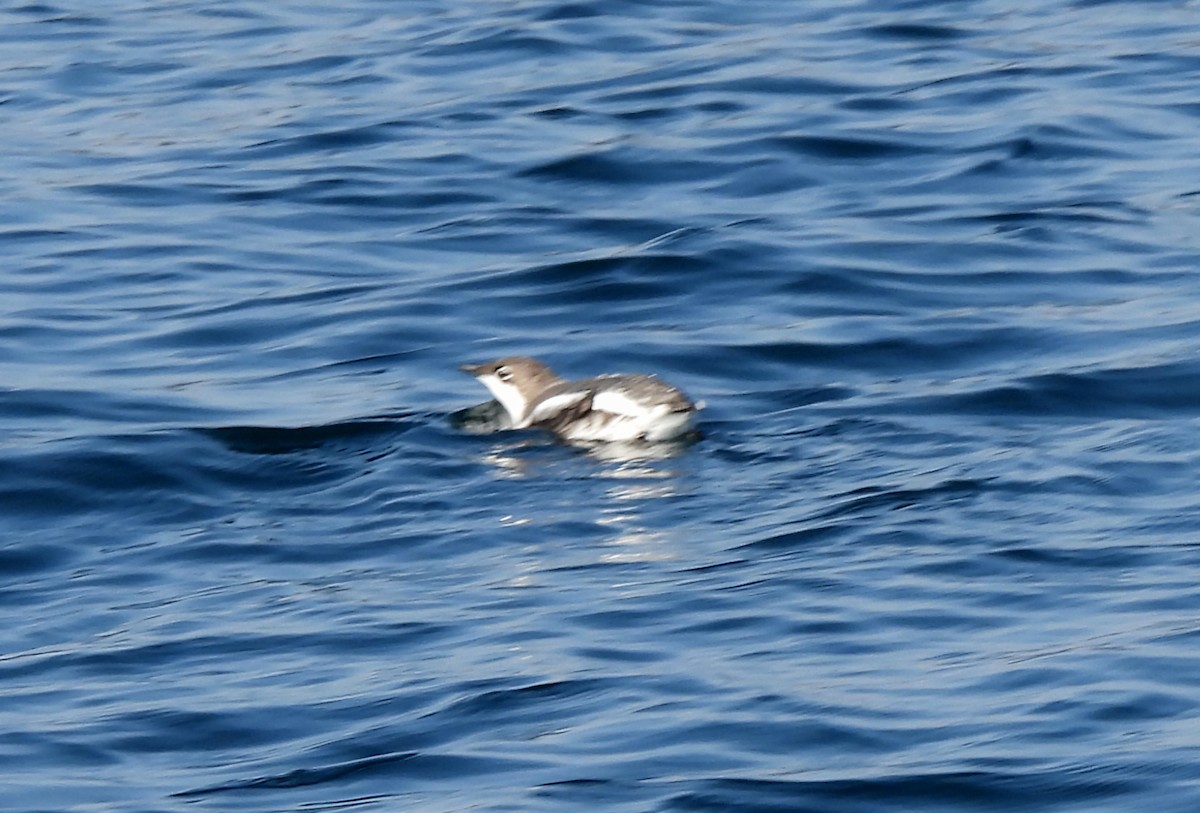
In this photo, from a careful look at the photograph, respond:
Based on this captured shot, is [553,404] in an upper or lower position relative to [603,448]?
upper

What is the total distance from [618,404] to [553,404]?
46 centimetres

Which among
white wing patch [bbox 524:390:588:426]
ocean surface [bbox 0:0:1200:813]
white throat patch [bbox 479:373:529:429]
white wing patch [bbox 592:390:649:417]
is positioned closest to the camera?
ocean surface [bbox 0:0:1200:813]

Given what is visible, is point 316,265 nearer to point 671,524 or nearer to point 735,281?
point 735,281

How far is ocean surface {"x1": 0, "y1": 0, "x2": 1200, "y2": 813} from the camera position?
7402mm

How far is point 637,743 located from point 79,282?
804cm

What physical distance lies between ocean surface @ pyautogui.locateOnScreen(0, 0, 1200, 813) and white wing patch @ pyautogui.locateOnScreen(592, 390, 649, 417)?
0.60 feet

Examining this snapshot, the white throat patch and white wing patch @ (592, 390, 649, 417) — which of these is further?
the white throat patch

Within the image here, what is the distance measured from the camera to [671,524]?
9625mm

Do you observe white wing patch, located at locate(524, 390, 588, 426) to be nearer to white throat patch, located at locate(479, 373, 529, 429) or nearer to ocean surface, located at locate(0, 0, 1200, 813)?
white throat patch, located at locate(479, 373, 529, 429)

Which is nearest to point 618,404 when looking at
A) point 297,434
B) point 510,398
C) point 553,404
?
point 553,404

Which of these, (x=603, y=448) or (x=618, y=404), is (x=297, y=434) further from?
(x=618, y=404)

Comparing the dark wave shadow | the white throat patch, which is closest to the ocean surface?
the dark wave shadow

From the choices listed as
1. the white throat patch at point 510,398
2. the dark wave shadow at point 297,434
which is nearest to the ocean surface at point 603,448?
the dark wave shadow at point 297,434

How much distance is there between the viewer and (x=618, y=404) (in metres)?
10.8
